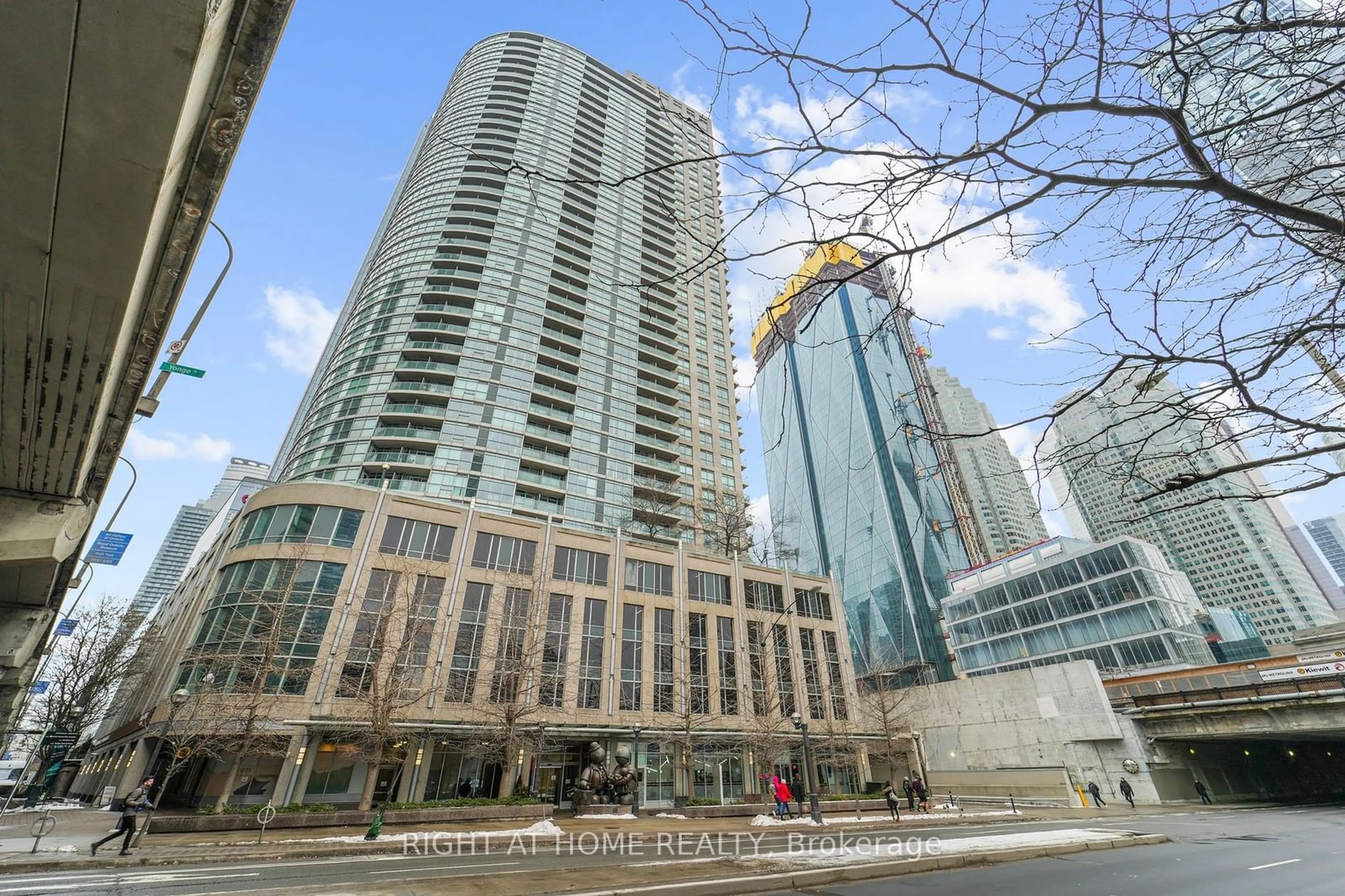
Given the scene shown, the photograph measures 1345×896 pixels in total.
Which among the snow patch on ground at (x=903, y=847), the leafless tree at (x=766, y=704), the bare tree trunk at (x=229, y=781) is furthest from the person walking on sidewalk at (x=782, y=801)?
the bare tree trunk at (x=229, y=781)

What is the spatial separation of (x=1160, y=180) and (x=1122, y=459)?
1865mm

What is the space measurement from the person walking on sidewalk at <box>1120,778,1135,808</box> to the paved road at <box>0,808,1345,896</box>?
60.2 ft

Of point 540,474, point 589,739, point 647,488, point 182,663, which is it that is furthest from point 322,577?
point 647,488

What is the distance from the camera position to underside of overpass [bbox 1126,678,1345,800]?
2709 centimetres

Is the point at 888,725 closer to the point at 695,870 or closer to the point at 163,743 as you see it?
the point at 695,870

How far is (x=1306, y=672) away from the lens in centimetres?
2788

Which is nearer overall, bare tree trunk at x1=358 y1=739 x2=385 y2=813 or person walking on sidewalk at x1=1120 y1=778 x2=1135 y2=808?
bare tree trunk at x1=358 y1=739 x2=385 y2=813

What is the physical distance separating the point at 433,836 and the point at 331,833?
440 cm

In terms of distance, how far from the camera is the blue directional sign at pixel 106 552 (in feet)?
64.7

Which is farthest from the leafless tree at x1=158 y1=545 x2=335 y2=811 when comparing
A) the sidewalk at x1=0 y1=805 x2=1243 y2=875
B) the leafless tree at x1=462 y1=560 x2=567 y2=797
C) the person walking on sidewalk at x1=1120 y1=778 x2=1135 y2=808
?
the person walking on sidewalk at x1=1120 y1=778 x2=1135 y2=808

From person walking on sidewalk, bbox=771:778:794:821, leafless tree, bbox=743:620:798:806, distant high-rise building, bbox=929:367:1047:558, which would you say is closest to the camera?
person walking on sidewalk, bbox=771:778:794:821

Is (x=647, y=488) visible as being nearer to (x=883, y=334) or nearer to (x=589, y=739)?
(x=589, y=739)

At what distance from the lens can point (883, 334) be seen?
446 cm

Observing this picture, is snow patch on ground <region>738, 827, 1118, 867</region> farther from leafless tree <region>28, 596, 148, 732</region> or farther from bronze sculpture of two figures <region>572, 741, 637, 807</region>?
leafless tree <region>28, 596, 148, 732</region>
